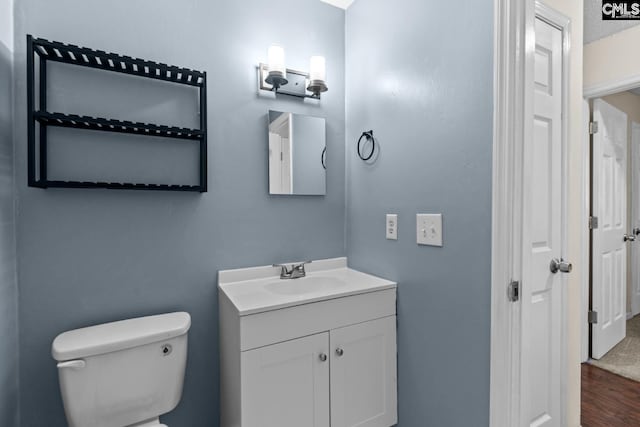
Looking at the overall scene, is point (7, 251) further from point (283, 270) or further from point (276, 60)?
point (276, 60)

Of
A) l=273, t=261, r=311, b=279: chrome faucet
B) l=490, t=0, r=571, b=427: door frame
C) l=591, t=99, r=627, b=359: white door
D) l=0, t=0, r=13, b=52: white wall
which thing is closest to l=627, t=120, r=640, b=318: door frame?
l=591, t=99, r=627, b=359: white door

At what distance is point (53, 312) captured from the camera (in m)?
1.21

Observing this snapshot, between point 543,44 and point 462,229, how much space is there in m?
1.03

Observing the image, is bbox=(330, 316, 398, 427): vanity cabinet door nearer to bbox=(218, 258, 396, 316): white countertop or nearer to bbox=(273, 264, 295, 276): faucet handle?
bbox=(218, 258, 396, 316): white countertop

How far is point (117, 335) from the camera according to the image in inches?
44.5

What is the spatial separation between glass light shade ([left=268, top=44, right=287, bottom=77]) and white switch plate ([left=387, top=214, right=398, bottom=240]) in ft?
2.85

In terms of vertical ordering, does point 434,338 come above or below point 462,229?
below

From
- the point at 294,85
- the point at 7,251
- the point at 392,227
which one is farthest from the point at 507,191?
the point at 7,251

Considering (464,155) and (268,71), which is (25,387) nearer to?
(268,71)

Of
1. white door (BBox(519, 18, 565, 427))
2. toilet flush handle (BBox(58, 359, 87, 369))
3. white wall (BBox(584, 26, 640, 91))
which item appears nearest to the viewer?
toilet flush handle (BBox(58, 359, 87, 369))

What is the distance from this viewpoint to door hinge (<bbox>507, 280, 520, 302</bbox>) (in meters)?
1.05

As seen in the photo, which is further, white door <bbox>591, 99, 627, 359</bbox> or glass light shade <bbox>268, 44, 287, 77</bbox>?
white door <bbox>591, 99, 627, 359</bbox>

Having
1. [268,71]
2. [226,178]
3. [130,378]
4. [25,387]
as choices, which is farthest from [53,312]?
[268,71]

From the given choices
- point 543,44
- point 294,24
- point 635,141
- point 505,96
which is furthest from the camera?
point 635,141
